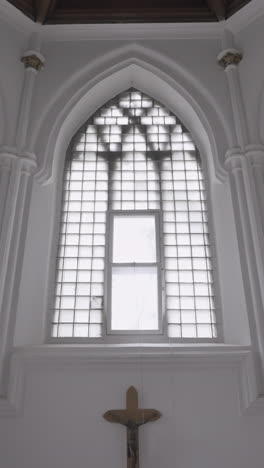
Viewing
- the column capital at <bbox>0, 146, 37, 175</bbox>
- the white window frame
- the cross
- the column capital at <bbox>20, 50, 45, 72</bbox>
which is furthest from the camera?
the column capital at <bbox>20, 50, 45, 72</bbox>

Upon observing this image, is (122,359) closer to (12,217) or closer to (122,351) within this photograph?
(122,351)

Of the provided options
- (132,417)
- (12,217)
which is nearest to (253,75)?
(12,217)

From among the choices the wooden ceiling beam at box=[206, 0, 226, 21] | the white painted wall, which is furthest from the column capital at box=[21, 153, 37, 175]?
the wooden ceiling beam at box=[206, 0, 226, 21]

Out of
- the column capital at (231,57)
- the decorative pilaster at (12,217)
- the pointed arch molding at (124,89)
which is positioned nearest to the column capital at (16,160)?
the decorative pilaster at (12,217)

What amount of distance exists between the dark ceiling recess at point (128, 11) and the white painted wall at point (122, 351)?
303 millimetres

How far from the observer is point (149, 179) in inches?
229

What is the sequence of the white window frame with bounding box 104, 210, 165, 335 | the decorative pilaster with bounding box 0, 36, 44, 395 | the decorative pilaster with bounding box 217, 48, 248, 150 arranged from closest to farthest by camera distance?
1. the decorative pilaster with bounding box 0, 36, 44, 395
2. the white window frame with bounding box 104, 210, 165, 335
3. the decorative pilaster with bounding box 217, 48, 248, 150

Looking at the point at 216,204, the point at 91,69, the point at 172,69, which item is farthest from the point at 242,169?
the point at 91,69

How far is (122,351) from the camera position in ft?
13.9

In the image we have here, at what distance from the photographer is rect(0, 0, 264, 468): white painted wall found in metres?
3.88

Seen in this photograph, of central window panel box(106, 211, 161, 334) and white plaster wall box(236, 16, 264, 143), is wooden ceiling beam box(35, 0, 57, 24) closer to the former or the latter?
white plaster wall box(236, 16, 264, 143)

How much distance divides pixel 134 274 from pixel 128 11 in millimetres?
4046

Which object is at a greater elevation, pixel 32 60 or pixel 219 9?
pixel 219 9

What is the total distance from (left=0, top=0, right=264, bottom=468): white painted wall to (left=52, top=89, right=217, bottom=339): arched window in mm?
181
